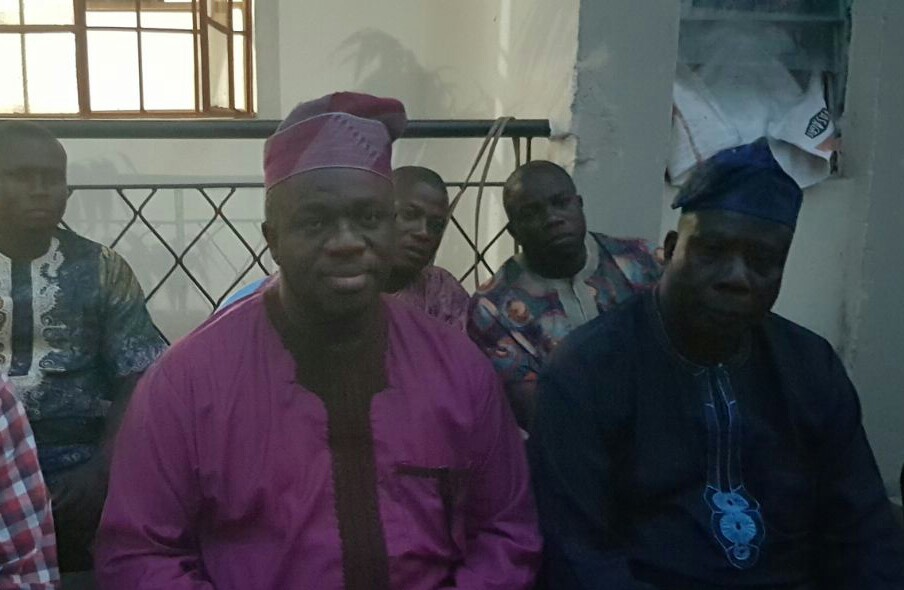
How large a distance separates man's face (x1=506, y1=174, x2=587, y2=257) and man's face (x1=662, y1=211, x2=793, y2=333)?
877 mm

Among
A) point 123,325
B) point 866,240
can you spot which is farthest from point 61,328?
point 866,240

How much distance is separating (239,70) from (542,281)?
3100 millimetres

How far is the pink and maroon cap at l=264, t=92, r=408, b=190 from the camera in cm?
168

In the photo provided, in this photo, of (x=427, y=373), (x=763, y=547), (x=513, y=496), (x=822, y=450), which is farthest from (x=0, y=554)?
(x=822, y=450)

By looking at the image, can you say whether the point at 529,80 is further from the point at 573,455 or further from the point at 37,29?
the point at 37,29

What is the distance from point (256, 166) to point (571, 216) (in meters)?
2.76

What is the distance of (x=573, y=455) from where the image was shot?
1870 mm

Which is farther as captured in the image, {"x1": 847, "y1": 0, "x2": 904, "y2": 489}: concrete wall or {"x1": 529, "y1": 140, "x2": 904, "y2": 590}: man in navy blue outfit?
{"x1": 847, "y1": 0, "x2": 904, "y2": 489}: concrete wall

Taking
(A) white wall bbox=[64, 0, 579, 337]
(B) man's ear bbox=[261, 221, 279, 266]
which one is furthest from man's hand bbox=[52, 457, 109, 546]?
(A) white wall bbox=[64, 0, 579, 337]

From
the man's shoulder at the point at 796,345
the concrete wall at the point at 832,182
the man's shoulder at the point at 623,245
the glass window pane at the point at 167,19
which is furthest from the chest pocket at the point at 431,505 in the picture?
the glass window pane at the point at 167,19

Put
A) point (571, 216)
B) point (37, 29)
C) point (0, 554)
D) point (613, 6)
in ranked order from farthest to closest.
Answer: point (37, 29), point (613, 6), point (571, 216), point (0, 554)

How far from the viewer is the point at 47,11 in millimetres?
4750

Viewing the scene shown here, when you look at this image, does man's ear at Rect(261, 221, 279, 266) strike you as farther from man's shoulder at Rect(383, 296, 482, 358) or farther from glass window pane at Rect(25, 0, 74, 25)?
glass window pane at Rect(25, 0, 74, 25)

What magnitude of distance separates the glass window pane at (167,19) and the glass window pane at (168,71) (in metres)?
0.04
